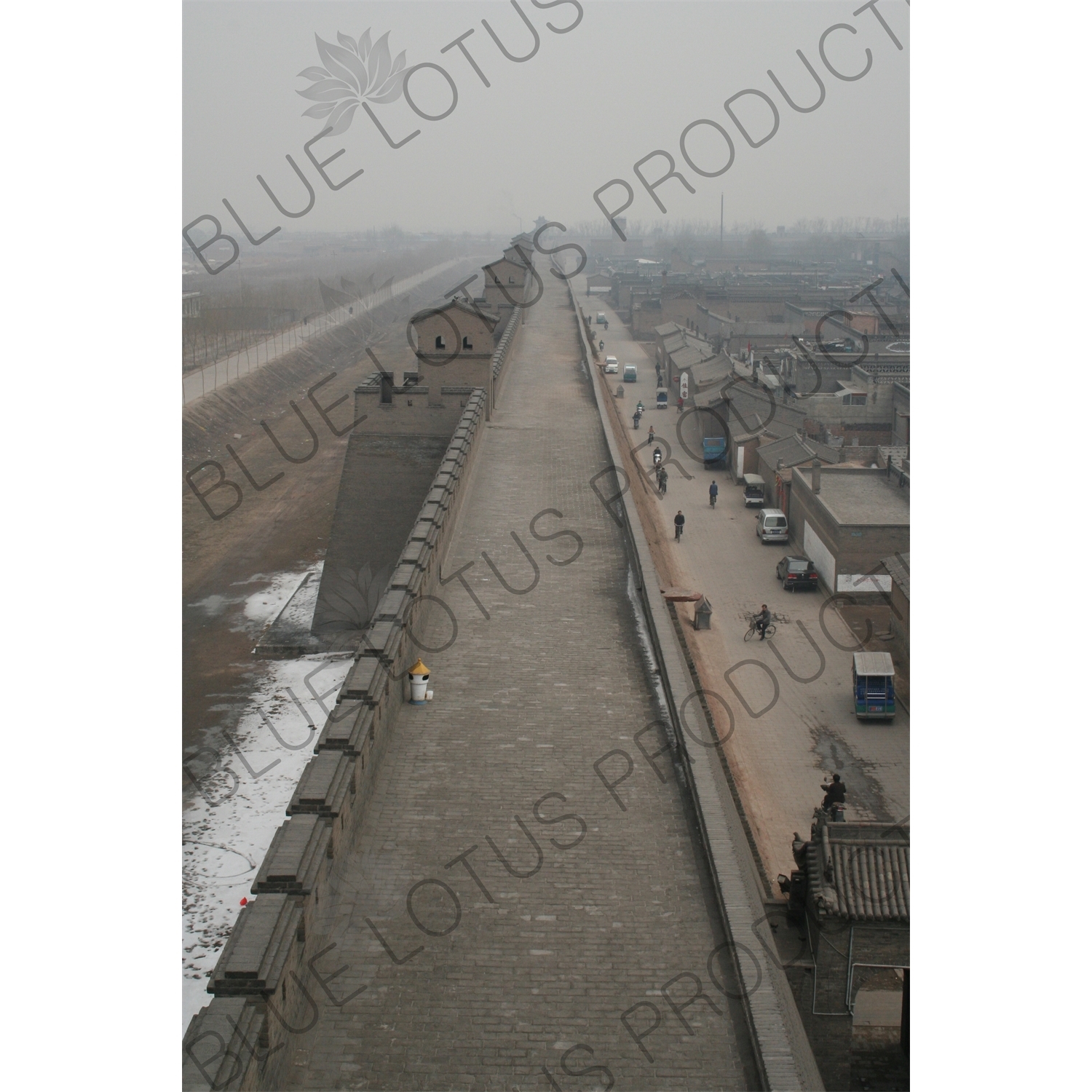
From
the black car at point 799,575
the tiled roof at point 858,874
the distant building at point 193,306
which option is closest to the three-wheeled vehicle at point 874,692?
the black car at point 799,575

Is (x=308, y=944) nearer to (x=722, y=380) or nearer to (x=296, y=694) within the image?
(x=296, y=694)

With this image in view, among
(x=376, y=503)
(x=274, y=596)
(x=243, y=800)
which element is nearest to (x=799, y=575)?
(x=376, y=503)

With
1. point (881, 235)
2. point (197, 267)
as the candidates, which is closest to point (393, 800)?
point (197, 267)

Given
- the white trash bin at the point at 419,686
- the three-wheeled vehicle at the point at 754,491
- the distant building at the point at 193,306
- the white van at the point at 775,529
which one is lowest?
the white trash bin at the point at 419,686

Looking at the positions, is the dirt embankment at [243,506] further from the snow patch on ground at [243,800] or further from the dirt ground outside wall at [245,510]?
the snow patch on ground at [243,800]

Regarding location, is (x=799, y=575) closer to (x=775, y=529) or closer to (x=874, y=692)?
(x=775, y=529)

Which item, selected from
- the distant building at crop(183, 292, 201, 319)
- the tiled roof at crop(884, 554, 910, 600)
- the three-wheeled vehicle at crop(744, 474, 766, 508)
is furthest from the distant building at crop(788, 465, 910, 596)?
the distant building at crop(183, 292, 201, 319)

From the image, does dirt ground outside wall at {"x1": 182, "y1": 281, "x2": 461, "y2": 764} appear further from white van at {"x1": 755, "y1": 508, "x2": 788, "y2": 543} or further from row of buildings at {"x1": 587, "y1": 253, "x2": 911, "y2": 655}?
row of buildings at {"x1": 587, "y1": 253, "x2": 911, "y2": 655}
